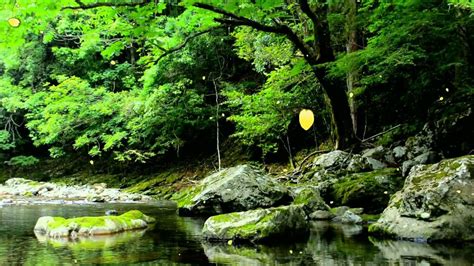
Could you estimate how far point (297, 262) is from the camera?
4.63m

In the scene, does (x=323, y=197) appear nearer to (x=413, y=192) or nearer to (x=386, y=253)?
(x=413, y=192)

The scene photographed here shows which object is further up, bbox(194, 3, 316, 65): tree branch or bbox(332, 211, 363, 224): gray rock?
bbox(194, 3, 316, 65): tree branch

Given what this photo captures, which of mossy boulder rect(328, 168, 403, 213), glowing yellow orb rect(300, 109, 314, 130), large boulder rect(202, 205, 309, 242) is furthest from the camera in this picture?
glowing yellow orb rect(300, 109, 314, 130)

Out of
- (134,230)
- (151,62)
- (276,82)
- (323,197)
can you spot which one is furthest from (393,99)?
(134,230)

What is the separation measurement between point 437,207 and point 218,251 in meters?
2.65

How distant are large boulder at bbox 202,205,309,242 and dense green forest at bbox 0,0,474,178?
109 inches

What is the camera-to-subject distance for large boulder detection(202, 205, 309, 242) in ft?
19.0

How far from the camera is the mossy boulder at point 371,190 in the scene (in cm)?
805

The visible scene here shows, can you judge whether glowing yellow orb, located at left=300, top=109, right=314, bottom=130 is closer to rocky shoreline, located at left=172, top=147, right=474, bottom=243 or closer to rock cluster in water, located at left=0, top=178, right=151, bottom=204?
rocky shoreline, located at left=172, top=147, right=474, bottom=243

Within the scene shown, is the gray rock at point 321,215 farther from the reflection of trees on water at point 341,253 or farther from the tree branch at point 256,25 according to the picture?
the tree branch at point 256,25

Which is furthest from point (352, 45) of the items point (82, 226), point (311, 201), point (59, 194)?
point (59, 194)

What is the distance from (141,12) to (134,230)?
315 cm

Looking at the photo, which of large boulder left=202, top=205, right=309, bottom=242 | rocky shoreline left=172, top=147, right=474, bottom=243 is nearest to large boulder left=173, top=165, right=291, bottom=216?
rocky shoreline left=172, top=147, right=474, bottom=243

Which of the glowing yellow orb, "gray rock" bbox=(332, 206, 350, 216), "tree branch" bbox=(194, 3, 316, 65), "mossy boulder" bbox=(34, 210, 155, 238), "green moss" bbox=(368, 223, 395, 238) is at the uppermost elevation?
"tree branch" bbox=(194, 3, 316, 65)
